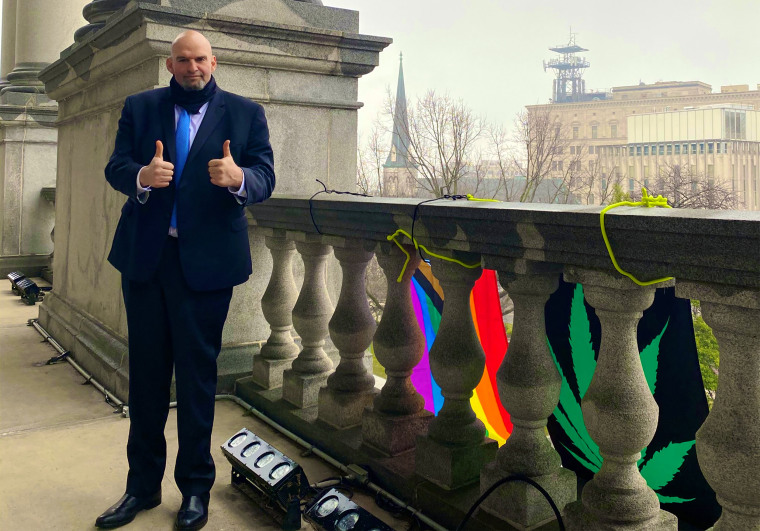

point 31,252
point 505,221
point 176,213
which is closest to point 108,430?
point 176,213

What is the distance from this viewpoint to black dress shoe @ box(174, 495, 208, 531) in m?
2.64

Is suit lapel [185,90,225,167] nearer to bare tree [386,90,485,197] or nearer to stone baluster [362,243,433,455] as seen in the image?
stone baluster [362,243,433,455]

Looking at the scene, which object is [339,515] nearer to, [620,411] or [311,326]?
[620,411]

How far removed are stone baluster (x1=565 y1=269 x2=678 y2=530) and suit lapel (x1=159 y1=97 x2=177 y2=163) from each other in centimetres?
149

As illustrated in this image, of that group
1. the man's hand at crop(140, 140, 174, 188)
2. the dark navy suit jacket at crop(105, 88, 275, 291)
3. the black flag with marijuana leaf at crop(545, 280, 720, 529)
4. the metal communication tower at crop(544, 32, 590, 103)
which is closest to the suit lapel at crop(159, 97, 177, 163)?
the dark navy suit jacket at crop(105, 88, 275, 291)

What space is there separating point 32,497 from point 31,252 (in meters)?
8.76

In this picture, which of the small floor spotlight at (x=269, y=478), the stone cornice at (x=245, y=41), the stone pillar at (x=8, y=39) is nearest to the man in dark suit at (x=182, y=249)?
the small floor spotlight at (x=269, y=478)

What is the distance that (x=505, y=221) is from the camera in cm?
228

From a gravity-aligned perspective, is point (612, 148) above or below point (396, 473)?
above

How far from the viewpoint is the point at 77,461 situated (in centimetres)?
332

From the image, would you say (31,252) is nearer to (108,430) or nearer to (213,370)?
(108,430)

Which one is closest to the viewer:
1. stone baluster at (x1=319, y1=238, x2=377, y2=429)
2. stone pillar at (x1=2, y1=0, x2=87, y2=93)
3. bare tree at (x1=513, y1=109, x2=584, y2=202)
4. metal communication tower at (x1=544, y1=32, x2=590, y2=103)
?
stone baluster at (x1=319, y1=238, x2=377, y2=429)

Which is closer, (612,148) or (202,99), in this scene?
(202,99)

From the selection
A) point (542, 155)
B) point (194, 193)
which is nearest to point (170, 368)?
point (194, 193)
